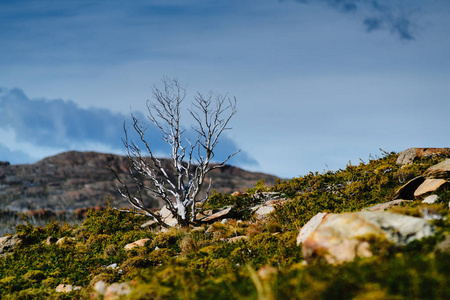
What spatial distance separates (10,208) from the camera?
1118 inches

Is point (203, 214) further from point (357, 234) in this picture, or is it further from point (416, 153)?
point (357, 234)

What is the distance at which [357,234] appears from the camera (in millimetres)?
4516

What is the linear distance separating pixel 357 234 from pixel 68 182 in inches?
1564

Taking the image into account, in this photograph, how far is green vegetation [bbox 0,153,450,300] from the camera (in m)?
3.32

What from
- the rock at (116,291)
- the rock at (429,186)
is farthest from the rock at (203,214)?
the rock at (116,291)

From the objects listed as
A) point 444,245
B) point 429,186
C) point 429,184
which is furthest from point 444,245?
point 429,184

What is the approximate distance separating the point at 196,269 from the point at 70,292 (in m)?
3.06

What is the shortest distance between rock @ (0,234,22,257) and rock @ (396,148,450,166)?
16.0 meters

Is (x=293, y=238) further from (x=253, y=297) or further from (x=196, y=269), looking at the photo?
(x=253, y=297)

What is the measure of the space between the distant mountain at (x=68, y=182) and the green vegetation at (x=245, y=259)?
531 inches

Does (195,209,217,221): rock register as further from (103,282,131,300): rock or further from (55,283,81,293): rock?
(103,282,131,300): rock

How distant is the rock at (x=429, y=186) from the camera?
28.7 feet

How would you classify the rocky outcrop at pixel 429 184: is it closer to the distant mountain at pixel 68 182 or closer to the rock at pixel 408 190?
the rock at pixel 408 190

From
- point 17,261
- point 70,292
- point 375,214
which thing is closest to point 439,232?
point 375,214
